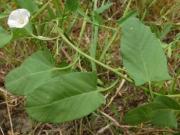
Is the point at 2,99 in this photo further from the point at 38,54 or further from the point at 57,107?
the point at 57,107

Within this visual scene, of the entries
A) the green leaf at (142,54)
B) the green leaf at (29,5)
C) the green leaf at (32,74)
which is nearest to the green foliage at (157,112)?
the green leaf at (142,54)

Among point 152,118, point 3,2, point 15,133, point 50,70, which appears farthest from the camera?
point 3,2

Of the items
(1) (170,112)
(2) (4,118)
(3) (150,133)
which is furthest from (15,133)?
(1) (170,112)

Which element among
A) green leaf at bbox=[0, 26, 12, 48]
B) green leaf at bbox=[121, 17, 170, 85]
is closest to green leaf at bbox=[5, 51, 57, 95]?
green leaf at bbox=[0, 26, 12, 48]

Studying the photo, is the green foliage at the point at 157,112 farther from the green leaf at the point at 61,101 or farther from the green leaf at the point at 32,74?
the green leaf at the point at 32,74

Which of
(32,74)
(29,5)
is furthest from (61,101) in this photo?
(29,5)

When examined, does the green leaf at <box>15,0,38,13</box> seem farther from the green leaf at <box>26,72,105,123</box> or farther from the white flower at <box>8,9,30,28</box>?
the green leaf at <box>26,72,105,123</box>

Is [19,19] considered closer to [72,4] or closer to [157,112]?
[72,4]
